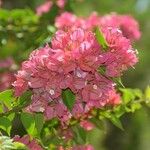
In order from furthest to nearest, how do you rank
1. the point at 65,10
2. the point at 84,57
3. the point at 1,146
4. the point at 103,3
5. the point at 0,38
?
the point at 103,3 < the point at 65,10 < the point at 0,38 < the point at 84,57 < the point at 1,146

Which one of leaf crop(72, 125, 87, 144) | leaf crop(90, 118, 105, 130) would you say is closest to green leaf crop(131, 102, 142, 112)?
leaf crop(90, 118, 105, 130)

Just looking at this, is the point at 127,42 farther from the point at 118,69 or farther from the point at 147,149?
the point at 147,149

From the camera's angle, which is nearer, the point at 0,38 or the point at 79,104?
the point at 79,104

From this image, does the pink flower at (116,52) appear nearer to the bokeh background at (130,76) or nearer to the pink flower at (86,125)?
the pink flower at (86,125)

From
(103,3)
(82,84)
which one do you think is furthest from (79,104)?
(103,3)

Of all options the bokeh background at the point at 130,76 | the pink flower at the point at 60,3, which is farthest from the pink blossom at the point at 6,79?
the bokeh background at the point at 130,76

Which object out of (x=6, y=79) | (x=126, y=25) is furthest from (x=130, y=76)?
(x=126, y=25)

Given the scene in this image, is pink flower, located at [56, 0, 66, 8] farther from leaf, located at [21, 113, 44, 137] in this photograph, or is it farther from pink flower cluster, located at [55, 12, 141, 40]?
leaf, located at [21, 113, 44, 137]
